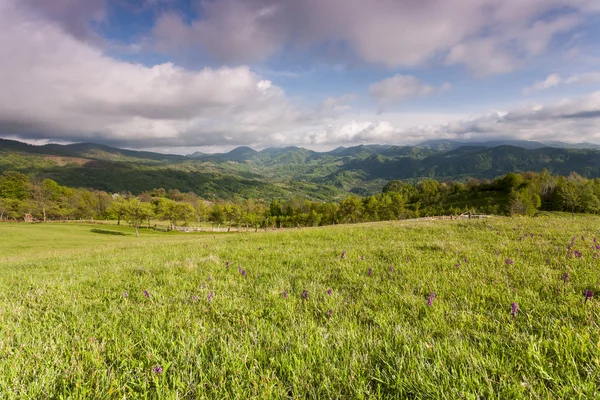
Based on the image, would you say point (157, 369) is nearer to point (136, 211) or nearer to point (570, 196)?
point (136, 211)

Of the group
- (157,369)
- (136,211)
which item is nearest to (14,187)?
(136,211)

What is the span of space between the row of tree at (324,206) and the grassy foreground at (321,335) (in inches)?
3252

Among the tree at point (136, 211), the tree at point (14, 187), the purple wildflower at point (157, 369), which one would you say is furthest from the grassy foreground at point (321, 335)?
the tree at point (14, 187)

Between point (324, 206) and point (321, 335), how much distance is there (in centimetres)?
12644

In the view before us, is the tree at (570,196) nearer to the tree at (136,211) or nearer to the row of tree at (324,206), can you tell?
the row of tree at (324,206)

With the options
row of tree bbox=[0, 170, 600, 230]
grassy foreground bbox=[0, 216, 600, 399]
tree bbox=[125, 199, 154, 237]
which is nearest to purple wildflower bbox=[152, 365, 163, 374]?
grassy foreground bbox=[0, 216, 600, 399]

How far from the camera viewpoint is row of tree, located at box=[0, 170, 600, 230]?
283ft

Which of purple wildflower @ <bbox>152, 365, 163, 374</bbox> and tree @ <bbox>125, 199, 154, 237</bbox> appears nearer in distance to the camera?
purple wildflower @ <bbox>152, 365, 163, 374</bbox>

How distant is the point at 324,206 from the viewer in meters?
Result: 129

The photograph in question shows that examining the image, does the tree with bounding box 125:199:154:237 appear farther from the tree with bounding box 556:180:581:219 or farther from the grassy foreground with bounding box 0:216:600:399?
the tree with bounding box 556:180:581:219

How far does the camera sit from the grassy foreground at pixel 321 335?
2.15 m

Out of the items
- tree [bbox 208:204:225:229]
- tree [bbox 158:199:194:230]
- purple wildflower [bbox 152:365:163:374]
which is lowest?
tree [bbox 208:204:225:229]

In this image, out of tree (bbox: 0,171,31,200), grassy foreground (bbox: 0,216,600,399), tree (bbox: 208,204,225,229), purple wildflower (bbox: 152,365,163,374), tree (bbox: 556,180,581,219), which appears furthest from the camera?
tree (bbox: 208,204,225,229)

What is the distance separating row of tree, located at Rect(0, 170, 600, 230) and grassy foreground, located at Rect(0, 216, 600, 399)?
271ft
